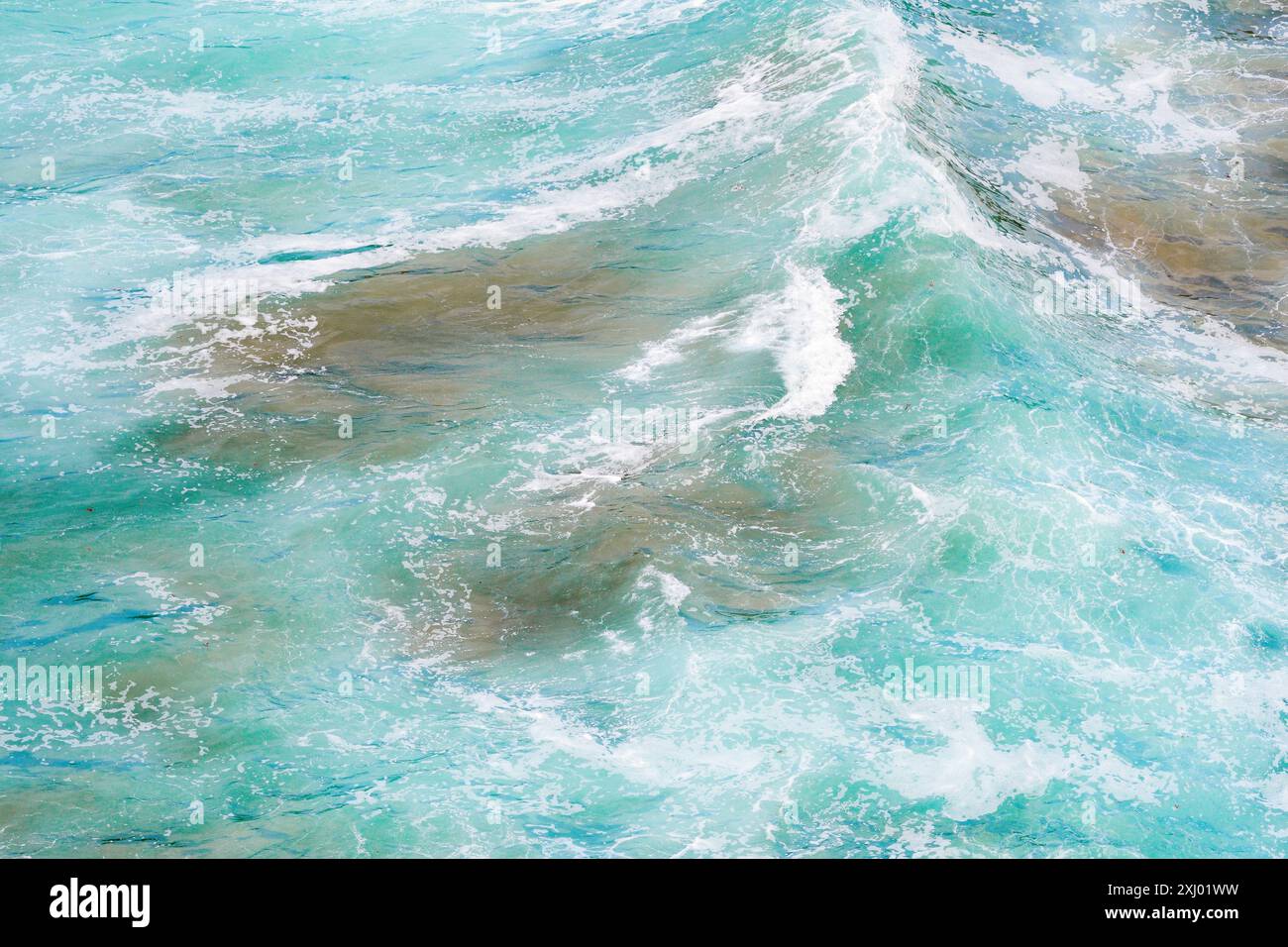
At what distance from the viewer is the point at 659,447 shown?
14.5 metres

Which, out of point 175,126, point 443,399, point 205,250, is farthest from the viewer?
point 175,126

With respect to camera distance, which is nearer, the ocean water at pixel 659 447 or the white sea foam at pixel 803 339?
the ocean water at pixel 659 447

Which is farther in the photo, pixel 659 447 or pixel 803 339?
pixel 803 339

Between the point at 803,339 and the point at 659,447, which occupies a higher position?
the point at 803,339

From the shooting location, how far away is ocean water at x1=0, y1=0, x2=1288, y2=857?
10.8 metres

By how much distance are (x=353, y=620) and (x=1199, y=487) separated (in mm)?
9864

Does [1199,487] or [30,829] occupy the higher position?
[1199,487]

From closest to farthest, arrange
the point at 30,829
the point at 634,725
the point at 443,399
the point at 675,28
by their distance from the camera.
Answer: the point at 30,829 → the point at 634,725 → the point at 443,399 → the point at 675,28

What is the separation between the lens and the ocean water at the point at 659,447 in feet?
35.5

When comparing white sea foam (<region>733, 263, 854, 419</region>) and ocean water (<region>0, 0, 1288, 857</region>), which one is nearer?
ocean water (<region>0, 0, 1288, 857</region>)

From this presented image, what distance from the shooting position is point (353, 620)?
1234 cm

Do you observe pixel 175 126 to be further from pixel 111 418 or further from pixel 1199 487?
pixel 1199 487
